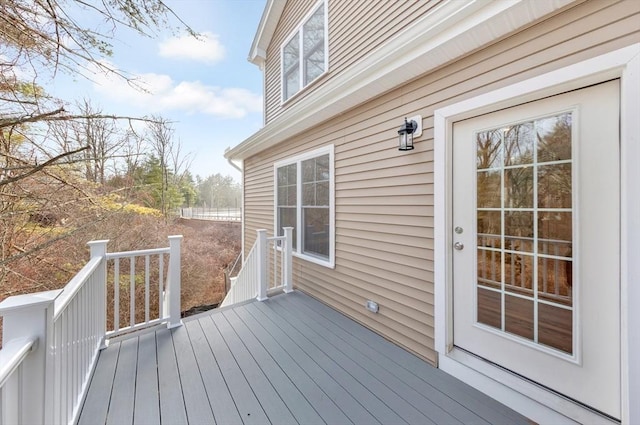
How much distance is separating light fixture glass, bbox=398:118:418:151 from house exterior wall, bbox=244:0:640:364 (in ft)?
0.28

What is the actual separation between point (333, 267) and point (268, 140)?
8.98 ft

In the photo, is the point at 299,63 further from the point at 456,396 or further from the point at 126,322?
the point at 126,322

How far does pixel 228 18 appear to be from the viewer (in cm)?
598

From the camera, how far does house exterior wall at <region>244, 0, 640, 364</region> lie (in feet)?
5.27

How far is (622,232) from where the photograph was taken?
1443 mm

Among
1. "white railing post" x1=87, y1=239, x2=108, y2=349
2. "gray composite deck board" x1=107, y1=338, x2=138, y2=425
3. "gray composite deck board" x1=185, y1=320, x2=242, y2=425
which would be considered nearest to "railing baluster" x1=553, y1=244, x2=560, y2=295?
"gray composite deck board" x1=185, y1=320, x2=242, y2=425

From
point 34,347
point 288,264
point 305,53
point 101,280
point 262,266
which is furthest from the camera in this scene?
point 305,53

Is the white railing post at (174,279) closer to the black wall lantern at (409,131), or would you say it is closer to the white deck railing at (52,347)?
the white deck railing at (52,347)

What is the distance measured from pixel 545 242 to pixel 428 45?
1.67 meters

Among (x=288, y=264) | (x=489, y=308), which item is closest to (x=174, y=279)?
(x=288, y=264)

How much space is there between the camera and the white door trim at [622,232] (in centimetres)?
137

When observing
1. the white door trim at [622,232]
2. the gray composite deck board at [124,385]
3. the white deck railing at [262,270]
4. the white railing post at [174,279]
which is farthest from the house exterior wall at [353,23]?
the gray composite deck board at [124,385]

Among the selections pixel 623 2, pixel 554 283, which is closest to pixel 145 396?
pixel 554 283

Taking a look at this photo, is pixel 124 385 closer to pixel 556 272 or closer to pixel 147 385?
pixel 147 385
